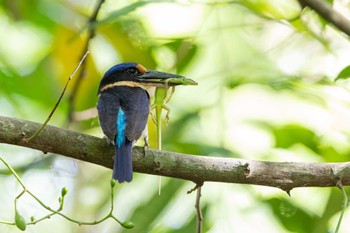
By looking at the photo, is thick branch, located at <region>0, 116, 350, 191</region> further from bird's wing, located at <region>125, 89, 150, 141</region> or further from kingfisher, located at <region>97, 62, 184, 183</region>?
bird's wing, located at <region>125, 89, 150, 141</region>

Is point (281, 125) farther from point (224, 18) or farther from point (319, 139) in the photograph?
point (224, 18)

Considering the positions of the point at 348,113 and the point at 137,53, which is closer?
the point at 348,113

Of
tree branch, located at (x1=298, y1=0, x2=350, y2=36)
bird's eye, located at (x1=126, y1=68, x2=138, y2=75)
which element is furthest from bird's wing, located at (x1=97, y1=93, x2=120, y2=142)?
tree branch, located at (x1=298, y1=0, x2=350, y2=36)

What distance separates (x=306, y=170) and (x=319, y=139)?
654 millimetres

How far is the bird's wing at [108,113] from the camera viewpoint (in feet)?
10.8

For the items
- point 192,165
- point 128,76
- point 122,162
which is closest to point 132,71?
point 128,76

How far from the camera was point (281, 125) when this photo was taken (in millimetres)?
3771

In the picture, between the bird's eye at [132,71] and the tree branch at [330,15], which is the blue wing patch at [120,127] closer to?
the bird's eye at [132,71]

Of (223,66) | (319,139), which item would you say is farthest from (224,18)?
(319,139)

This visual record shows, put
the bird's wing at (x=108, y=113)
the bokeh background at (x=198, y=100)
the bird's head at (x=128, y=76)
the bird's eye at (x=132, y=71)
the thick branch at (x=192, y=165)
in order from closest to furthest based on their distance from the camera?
the thick branch at (x=192, y=165) < the bird's wing at (x=108, y=113) < the bokeh background at (x=198, y=100) < the bird's head at (x=128, y=76) < the bird's eye at (x=132, y=71)

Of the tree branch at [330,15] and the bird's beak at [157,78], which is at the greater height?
the tree branch at [330,15]

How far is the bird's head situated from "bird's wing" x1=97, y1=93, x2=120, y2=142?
223mm

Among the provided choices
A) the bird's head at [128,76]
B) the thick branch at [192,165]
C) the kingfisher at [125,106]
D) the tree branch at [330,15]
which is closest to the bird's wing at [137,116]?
the kingfisher at [125,106]

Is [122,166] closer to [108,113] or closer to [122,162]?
[122,162]
